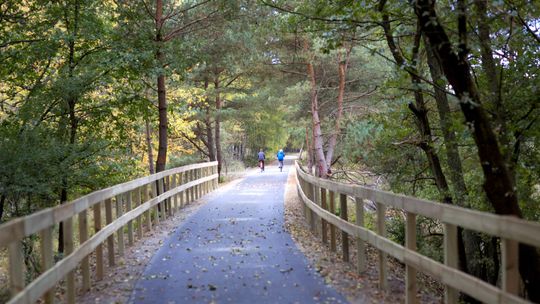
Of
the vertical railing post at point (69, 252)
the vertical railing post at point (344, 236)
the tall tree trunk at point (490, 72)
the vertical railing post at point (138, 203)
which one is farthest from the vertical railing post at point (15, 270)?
the vertical railing post at point (138, 203)

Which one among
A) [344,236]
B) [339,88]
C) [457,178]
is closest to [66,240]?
[344,236]

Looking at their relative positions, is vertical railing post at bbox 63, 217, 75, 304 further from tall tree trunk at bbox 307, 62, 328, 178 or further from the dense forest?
tall tree trunk at bbox 307, 62, 328, 178

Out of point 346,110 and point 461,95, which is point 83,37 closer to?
point 461,95

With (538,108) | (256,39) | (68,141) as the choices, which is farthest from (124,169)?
(538,108)

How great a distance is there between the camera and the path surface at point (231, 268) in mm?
5633

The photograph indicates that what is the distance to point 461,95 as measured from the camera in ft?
14.8

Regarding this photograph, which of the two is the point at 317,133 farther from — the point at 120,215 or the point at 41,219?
the point at 41,219

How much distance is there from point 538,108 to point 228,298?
458 cm

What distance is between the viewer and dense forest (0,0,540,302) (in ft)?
17.9

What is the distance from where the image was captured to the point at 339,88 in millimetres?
21578

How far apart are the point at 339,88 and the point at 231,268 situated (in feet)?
51.5

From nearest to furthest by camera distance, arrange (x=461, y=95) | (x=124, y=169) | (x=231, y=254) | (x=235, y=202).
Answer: (x=461, y=95) → (x=231, y=254) → (x=124, y=169) → (x=235, y=202)

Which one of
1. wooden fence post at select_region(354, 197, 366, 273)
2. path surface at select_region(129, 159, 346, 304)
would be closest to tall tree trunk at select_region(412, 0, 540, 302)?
wooden fence post at select_region(354, 197, 366, 273)

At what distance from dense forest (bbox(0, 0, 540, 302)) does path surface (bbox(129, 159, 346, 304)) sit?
2412mm
